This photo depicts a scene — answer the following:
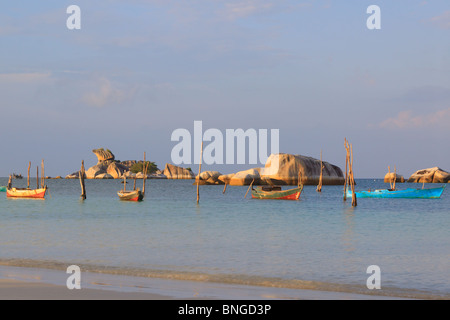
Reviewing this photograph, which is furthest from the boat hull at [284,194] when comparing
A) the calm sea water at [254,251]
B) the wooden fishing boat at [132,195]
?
the calm sea water at [254,251]

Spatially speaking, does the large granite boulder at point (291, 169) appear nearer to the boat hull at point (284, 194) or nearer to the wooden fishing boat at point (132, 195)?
the boat hull at point (284, 194)

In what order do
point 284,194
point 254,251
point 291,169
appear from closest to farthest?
point 254,251, point 284,194, point 291,169

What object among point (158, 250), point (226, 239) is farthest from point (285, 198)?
point (158, 250)

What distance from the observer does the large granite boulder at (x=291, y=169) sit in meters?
146

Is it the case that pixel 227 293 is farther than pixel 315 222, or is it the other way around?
pixel 315 222

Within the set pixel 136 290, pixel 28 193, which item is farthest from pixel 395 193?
pixel 136 290

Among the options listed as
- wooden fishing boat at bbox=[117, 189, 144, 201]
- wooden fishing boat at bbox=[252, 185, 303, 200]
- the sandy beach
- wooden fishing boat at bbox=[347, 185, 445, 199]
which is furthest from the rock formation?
the sandy beach

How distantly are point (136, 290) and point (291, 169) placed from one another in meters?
134

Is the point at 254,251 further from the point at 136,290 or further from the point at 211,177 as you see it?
the point at 211,177

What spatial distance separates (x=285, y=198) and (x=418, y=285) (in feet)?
218

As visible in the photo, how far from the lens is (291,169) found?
14600 cm

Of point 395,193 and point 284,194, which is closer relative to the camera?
point 284,194

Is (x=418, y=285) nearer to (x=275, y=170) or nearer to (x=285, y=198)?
(x=285, y=198)

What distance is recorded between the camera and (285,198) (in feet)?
271
